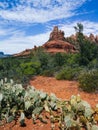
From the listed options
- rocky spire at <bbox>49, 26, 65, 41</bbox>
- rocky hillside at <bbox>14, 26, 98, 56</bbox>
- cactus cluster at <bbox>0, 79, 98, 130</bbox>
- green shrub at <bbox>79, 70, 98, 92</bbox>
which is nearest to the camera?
cactus cluster at <bbox>0, 79, 98, 130</bbox>

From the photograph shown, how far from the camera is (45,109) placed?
23.9 ft

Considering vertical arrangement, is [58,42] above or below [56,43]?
above

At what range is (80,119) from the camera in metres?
6.75

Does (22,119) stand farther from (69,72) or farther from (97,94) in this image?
(69,72)

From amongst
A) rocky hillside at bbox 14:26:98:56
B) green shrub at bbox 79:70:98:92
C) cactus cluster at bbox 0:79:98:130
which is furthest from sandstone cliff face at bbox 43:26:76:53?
cactus cluster at bbox 0:79:98:130

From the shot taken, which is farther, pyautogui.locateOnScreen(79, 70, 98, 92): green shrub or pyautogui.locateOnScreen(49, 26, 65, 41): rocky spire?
pyautogui.locateOnScreen(49, 26, 65, 41): rocky spire

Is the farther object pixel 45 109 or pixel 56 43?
pixel 56 43

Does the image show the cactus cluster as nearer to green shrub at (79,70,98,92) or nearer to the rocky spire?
green shrub at (79,70,98,92)

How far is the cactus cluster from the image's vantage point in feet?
22.0

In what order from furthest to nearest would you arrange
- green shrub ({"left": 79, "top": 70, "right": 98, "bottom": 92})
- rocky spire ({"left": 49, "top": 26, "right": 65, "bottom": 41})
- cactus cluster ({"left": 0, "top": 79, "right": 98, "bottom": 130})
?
rocky spire ({"left": 49, "top": 26, "right": 65, "bottom": 41}) < green shrub ({"left": 79, "top": 70, "right": 98, "bottom": 92}) < cactus cluster ({"left": 0, "top": 79, "right": 98, "bottom": 130})

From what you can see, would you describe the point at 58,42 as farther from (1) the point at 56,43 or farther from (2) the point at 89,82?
(2) the point at 89,82

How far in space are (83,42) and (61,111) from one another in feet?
88.3

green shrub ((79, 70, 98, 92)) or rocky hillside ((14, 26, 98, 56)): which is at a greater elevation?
rocky hillside ((14, 26, 98, 56))

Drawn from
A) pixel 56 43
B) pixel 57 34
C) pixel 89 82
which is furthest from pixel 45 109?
pixel 57 34
